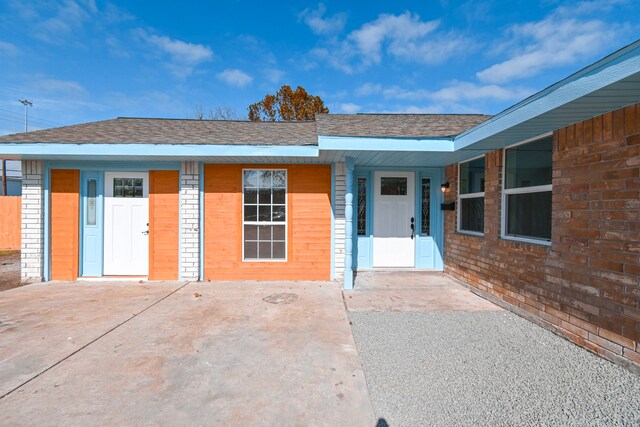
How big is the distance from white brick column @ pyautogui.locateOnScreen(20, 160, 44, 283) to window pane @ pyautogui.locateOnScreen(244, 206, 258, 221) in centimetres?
408

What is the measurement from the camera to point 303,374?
2.80m

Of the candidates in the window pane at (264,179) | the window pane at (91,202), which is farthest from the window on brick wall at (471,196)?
the window pane at (91,202)

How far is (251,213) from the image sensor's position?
6359 mm

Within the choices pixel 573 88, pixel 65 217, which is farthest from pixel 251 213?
pixel 573 88

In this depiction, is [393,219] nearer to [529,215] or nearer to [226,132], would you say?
[529,215]

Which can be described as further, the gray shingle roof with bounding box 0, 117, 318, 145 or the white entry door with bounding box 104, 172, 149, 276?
the white entry door with bounding box 104, 172, 149, 276

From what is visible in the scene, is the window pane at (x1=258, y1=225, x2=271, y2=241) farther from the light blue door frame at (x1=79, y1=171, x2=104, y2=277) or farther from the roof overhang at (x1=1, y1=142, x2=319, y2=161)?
the light blue door frame at (x1=79, y1=171, x2=104, y2=277)

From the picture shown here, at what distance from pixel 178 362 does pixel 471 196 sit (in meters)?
5.54

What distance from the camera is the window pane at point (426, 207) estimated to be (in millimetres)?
6910

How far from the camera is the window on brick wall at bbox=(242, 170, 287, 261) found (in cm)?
635

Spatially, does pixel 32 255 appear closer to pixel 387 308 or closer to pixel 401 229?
pixel 387 308

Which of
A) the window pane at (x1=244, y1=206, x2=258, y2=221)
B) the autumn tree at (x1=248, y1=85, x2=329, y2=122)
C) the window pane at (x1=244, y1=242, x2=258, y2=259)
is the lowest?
the window pane at (x1=244, y1=242, x2=258, y2=259)

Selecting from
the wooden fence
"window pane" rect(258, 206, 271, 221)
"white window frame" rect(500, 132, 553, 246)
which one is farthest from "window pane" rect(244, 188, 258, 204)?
the wooden fence

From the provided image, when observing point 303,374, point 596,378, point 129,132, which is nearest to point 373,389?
point 303,374
